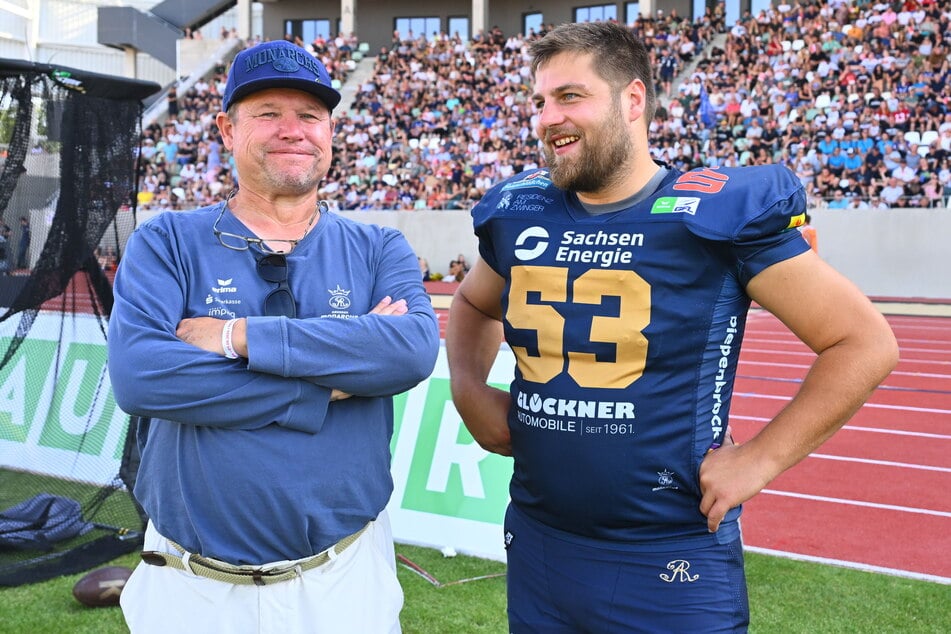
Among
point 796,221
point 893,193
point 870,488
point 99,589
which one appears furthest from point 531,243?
point 893,193

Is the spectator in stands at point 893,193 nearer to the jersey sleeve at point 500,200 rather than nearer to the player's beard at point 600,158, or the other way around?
the jersey sleeve at point 500,200

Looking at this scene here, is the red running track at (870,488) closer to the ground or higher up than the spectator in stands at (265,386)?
closer to the ground

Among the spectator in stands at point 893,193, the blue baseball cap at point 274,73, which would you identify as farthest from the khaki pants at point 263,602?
the spectator in stands at point 893,193

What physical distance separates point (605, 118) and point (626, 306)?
18.5 inches

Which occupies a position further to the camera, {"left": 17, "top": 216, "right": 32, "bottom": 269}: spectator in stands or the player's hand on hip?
{"left": 17, "top": 216, "right": 32, "bottom": 269}: spectator in stands

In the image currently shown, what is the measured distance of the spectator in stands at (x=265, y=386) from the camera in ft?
6.54

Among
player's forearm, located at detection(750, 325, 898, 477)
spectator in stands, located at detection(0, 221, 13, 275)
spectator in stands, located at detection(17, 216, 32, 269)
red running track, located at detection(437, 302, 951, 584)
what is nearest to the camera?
player's forearm, located at detection(750, 325, 898, 477)

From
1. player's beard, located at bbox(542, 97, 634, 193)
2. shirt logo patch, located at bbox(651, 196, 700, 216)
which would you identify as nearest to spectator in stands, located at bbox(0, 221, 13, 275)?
player's beard, located at bbox(542, 97, 634, 193)

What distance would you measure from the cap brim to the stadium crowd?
53.6ft

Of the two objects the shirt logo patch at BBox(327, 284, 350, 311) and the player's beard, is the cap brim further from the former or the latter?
the player's beard

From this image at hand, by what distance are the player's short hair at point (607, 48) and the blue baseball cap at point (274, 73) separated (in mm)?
577

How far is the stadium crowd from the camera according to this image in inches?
681

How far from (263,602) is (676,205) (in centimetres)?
135

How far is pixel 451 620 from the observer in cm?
384
